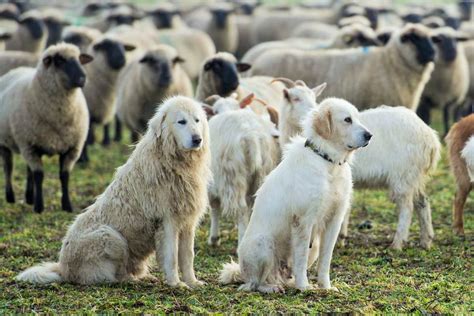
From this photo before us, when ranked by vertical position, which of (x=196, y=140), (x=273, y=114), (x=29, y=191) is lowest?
(x=29, y=191)

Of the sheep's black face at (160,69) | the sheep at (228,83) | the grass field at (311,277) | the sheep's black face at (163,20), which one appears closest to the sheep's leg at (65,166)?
the grass field at (311,277)

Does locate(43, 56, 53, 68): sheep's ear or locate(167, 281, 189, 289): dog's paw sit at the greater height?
locate(43, 56, 53, 68): sheep's ear

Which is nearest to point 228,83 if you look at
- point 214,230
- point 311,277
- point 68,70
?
point 68,70

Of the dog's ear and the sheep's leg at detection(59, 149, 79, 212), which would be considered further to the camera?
the sheep's leg at detection(59, 149, 79, 212)

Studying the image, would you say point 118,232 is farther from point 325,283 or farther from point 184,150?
point 325,283

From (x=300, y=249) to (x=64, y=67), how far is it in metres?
5.35

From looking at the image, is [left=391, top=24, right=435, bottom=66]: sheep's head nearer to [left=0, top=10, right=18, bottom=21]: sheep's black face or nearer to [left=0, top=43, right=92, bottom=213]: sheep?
[left=0, top=43, right=92, bottom=213]: sheep

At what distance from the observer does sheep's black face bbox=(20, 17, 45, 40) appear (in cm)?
1938

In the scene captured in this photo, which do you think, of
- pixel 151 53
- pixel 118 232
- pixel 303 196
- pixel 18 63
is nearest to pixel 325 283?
pixel 303 196

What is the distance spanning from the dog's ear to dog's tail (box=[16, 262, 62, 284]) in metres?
2.12

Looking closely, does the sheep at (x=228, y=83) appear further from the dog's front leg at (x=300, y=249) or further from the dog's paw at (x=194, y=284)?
the dog's front leg at (x=300, y=249)

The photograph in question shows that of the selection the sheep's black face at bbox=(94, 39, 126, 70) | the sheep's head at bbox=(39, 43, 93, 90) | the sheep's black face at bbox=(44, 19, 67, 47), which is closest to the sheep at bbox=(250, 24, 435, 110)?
the sheep's black face at bbox=(94, 39, 126, 70)

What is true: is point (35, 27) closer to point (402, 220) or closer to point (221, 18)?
point (221, 18)

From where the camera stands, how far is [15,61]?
49.8ft
